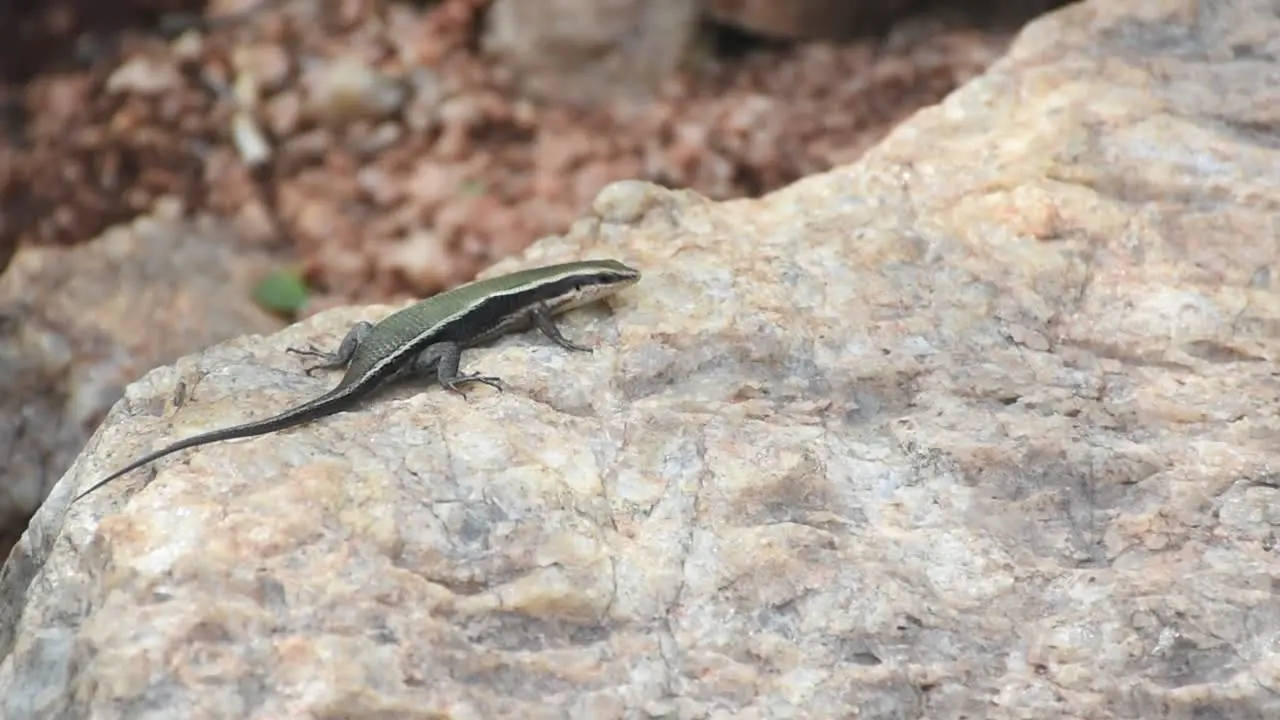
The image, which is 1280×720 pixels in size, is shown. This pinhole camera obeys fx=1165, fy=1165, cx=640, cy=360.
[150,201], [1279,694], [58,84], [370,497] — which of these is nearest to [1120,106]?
[1279,694]

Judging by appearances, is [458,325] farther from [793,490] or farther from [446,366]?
[793,490]

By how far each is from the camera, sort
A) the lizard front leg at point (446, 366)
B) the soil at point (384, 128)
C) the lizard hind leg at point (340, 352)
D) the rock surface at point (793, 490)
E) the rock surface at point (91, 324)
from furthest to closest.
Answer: the soil at point (384, 128)
the rock surface at point (91, 324)
the lizard hind leg at point (340, 352)
the lizard front leg at point (446, 366)
the rock surface at point (793, 490)

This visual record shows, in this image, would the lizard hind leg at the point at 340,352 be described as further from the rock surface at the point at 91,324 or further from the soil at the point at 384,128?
the soil at the point at 384,128

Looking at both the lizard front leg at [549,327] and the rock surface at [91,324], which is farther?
the rock surface at [91,324]

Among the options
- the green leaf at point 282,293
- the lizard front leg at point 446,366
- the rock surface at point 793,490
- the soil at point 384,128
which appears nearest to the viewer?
the rock surface at point 793,490

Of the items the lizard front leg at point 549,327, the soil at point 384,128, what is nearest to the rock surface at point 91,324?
the soil at point 384,128

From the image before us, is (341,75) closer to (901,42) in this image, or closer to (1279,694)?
(901,42)

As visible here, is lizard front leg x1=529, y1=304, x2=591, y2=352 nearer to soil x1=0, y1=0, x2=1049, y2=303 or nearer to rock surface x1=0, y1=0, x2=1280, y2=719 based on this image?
rock surface x1=0, y1=0, x2=1280, y2=719
